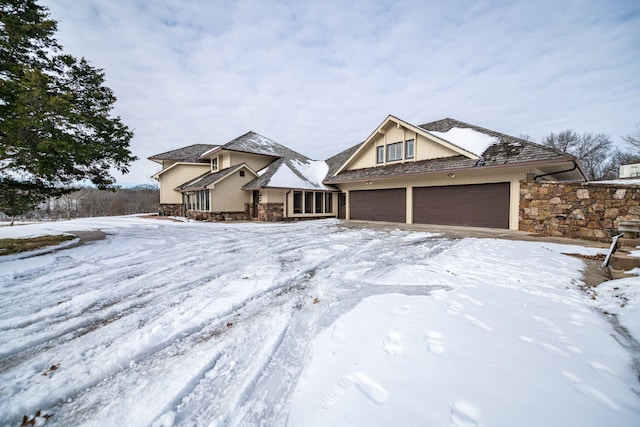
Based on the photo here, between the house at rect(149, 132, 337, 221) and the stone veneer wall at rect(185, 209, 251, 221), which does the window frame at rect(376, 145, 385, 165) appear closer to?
the house at rect(149, 132, 337, 221)

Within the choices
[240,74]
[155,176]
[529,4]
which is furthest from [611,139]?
[155,176]

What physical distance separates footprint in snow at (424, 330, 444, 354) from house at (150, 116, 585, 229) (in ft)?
32.0

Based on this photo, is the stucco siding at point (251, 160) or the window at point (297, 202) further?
the stucco siding at point (251, 160)

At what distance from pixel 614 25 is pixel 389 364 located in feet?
50.6

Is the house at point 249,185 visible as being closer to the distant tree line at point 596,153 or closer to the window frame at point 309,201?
the window frame at point 309,201

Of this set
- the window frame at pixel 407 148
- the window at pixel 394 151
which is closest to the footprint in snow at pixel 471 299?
the window frame at pixel 407 148

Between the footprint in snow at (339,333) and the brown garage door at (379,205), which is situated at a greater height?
the brown garage door at (379,205)

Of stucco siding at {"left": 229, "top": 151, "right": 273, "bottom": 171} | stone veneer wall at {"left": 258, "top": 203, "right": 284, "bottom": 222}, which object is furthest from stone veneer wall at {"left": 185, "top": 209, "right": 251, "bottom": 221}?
stucco siding at {"left": 229, "top": 151, "right": 273, "bottom": 171}

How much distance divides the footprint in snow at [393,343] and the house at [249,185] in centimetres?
1388

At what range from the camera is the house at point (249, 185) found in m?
16.5

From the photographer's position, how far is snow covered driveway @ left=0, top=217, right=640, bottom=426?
1.60 metres

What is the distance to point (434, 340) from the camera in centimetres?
235

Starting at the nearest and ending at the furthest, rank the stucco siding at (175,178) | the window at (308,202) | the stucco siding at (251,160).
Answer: the window at (308,202) → the stucco siding at (251,160) → the stucco siding at (175,178)

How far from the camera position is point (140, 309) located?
322 cm
